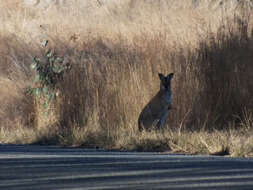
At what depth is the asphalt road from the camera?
18.3ft

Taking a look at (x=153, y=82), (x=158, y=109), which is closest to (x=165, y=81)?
(x=158, y=109)

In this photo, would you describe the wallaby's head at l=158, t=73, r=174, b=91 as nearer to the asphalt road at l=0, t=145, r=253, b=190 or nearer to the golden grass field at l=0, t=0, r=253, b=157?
the golden grass field at l=0, t=0, r=253, b=157

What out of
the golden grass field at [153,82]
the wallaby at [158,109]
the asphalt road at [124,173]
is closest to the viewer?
the asphalt road at [124,173]

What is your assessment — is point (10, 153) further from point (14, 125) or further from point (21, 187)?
point (14, 125)

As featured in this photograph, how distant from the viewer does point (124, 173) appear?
634 cm

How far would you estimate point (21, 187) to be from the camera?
18.7ft

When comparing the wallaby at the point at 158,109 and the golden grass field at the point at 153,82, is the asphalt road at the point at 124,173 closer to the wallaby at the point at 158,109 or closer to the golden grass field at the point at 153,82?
the golden grass field at the point at 153,82

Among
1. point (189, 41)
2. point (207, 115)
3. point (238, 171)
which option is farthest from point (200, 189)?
point (189, 41)

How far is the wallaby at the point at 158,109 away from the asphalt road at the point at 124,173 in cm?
382

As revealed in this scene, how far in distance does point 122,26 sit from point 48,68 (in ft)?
5.69

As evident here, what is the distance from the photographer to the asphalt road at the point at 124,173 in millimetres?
5582

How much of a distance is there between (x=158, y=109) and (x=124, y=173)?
5.72 meters

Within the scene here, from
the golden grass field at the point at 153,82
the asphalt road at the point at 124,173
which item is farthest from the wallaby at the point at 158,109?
the asphalt road at the point at 124,173

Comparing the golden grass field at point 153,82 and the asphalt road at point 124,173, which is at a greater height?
the golden grass field at point 153,82
